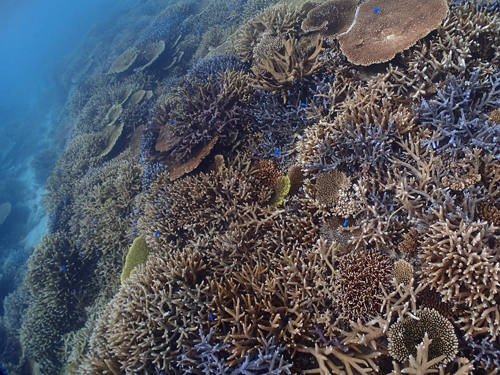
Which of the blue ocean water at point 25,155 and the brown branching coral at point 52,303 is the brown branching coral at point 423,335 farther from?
the blue ocean water at point 25,155

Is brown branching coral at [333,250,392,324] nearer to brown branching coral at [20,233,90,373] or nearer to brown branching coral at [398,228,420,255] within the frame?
brown branching coral at [398,228,420,255]

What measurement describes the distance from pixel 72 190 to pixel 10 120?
28636 millimetres

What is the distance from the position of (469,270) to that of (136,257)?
4.97 m

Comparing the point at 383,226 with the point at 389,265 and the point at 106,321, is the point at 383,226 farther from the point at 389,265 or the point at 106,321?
the point at 106,321

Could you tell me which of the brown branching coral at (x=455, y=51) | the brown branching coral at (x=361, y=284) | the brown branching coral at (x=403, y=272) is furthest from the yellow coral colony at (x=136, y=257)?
the brown branching coral at (x=455, y=51)

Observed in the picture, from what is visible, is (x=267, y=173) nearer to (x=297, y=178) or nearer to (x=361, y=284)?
(x=297, y=178)

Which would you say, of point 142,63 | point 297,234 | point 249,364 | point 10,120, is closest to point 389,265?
point 297,234

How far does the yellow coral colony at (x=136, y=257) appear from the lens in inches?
197

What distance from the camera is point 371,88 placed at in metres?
4.04

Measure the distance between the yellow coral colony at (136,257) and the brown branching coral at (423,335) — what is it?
423 centimetres

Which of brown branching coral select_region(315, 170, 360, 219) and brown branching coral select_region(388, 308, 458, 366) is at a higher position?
brown branching coral select_region(315, 170, 360, 219)

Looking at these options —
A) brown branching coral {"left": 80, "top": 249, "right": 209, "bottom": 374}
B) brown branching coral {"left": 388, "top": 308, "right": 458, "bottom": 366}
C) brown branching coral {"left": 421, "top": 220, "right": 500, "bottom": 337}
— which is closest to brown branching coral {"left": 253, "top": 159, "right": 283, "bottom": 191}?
brown branching coral {"left": 80, "top": 249, "right": 209, "bottom": 374}

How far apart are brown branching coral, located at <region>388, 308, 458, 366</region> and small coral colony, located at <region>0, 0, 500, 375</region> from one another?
1 cm

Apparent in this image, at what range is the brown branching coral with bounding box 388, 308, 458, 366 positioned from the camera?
91.6 inches
